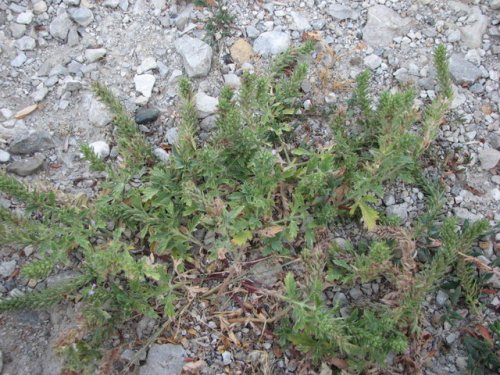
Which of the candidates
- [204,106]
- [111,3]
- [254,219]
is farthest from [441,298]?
[111,3]

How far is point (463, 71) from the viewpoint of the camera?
4.60 metres

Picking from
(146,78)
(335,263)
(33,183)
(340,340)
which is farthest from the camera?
(146,78)

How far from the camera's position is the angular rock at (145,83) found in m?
4.63

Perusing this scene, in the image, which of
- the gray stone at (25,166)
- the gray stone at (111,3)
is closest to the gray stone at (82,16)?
the gray stone at (111,3)

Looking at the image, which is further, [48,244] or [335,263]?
[335,263]

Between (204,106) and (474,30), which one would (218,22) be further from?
(474,30)

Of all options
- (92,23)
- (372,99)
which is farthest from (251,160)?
(92,23)

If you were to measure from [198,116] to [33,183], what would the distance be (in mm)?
1395

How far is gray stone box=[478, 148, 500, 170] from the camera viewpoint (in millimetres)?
4285

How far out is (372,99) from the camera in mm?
4434

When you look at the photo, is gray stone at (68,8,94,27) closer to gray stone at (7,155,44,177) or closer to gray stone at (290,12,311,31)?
gray stone at (7,155,44,177)

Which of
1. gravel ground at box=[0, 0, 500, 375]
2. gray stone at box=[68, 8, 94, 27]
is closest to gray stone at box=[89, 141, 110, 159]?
gravel ground at box=[0, 0, 500, 375]

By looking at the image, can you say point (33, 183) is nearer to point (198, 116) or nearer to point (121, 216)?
point (121, 216)

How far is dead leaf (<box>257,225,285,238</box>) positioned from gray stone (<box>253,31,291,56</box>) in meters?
1.67
